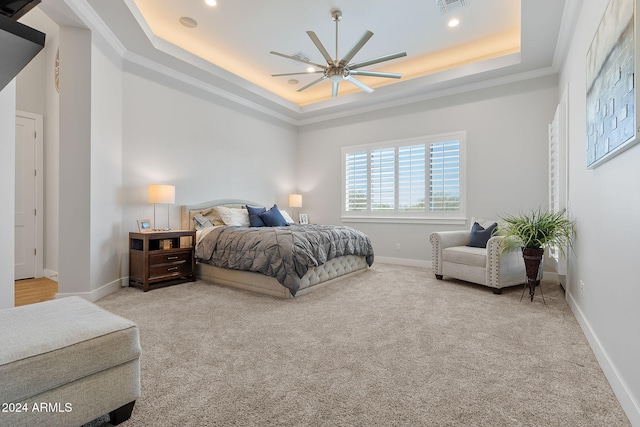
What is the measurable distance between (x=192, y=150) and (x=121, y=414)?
13.7 ft

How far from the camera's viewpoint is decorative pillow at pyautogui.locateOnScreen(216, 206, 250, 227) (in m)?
4.88

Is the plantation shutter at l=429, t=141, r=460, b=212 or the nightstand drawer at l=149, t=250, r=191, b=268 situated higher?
the plantation shutter at l=429, t=141, r=460, b=212

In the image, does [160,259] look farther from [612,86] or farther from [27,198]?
[612,86]

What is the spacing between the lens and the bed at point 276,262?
355cm

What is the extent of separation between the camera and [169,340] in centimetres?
236

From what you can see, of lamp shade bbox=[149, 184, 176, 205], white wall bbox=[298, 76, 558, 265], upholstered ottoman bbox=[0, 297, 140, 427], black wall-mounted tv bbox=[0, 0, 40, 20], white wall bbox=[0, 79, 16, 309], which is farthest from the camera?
white wall bbox=[298, 76, 558, 265]

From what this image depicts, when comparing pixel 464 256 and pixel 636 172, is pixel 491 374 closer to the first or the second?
pixel 636 172

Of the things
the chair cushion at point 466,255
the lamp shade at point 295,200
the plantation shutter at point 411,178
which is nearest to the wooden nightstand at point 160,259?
the lamp shade at point 295,200

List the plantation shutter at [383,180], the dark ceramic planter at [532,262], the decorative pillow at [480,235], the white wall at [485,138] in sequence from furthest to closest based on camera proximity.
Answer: the plantation shutter at [383,180] → the white wall at [485,138] → the decorative pillow at [480,235] → the dark ceramic planter at [532,262]

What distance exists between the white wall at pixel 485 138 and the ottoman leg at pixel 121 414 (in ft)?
15.6

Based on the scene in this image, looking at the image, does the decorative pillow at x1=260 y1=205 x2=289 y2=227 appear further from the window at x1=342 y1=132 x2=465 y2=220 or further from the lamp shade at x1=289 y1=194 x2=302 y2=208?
the window at x1=342 y1=132 x2=465 y2=220

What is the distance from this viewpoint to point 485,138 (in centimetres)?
491

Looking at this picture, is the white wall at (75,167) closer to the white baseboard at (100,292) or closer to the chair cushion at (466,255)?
the white baseboard at (100,292)

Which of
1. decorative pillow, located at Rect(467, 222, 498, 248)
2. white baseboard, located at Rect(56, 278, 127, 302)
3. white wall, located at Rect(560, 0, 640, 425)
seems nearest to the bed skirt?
white baseboard, located at Rect(56, 278, 127, 302)
